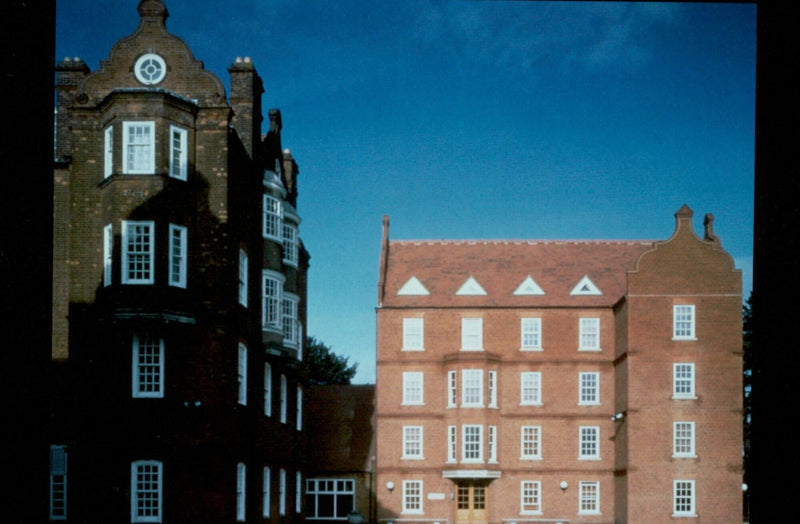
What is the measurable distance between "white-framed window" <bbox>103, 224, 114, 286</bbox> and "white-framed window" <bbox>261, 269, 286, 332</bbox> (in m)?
7.29

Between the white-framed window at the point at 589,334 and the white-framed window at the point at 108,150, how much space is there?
2985 centimetres

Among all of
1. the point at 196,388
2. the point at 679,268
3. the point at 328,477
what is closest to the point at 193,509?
the point at 196,388

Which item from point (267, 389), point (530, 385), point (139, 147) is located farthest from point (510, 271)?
point (139, 147)

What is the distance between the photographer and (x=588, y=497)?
53188mm

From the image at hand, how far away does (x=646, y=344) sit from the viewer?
50.6 metres

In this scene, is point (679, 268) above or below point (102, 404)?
above

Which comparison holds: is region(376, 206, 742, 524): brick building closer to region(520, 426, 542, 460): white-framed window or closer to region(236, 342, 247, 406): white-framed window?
region(520, 426, 542, 460): white-framed window

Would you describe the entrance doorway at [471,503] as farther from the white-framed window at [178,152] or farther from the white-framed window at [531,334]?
the white-framed window at [178,152]

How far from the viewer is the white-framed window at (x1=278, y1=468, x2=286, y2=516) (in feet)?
138

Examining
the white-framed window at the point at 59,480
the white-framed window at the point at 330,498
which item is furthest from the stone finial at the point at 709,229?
the white-framed window at the point at 59,480

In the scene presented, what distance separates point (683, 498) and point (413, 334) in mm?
15863

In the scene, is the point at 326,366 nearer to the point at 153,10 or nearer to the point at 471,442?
the point at 471,442

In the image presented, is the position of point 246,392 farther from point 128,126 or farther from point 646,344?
point 646,344

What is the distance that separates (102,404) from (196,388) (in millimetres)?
2832
